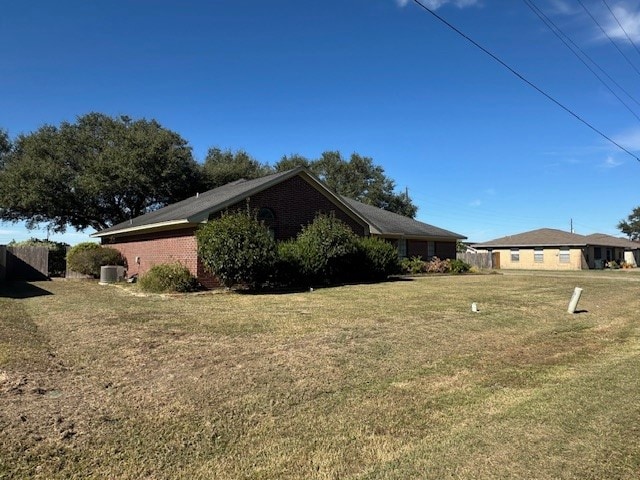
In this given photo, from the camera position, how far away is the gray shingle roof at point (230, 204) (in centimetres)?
1761

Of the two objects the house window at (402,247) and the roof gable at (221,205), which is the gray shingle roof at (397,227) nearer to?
the house window at (402,247)

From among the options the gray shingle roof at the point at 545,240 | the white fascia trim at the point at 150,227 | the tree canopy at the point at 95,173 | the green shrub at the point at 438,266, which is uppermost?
the tree canopy at the point at 95,173

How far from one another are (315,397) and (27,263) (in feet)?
79.8

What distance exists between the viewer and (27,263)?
80.6ft

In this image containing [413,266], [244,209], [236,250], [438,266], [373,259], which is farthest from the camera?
[438,266]

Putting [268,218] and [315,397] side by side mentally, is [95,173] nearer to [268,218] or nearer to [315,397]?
[268,218]

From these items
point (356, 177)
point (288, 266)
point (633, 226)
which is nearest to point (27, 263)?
point (288, 266)

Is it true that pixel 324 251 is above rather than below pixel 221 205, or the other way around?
below

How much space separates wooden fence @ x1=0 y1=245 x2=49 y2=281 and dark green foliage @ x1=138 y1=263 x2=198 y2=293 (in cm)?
1147

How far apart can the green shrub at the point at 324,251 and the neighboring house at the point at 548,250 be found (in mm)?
30749

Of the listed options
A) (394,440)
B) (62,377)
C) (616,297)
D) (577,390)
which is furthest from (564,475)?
(616,297)

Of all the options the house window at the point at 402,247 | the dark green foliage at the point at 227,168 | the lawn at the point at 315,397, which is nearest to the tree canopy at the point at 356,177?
the dark green foliage at the point at 227,168

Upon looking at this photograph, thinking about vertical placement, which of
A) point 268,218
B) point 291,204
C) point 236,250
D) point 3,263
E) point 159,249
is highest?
point 291,204

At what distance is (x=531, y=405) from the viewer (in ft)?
16.7
